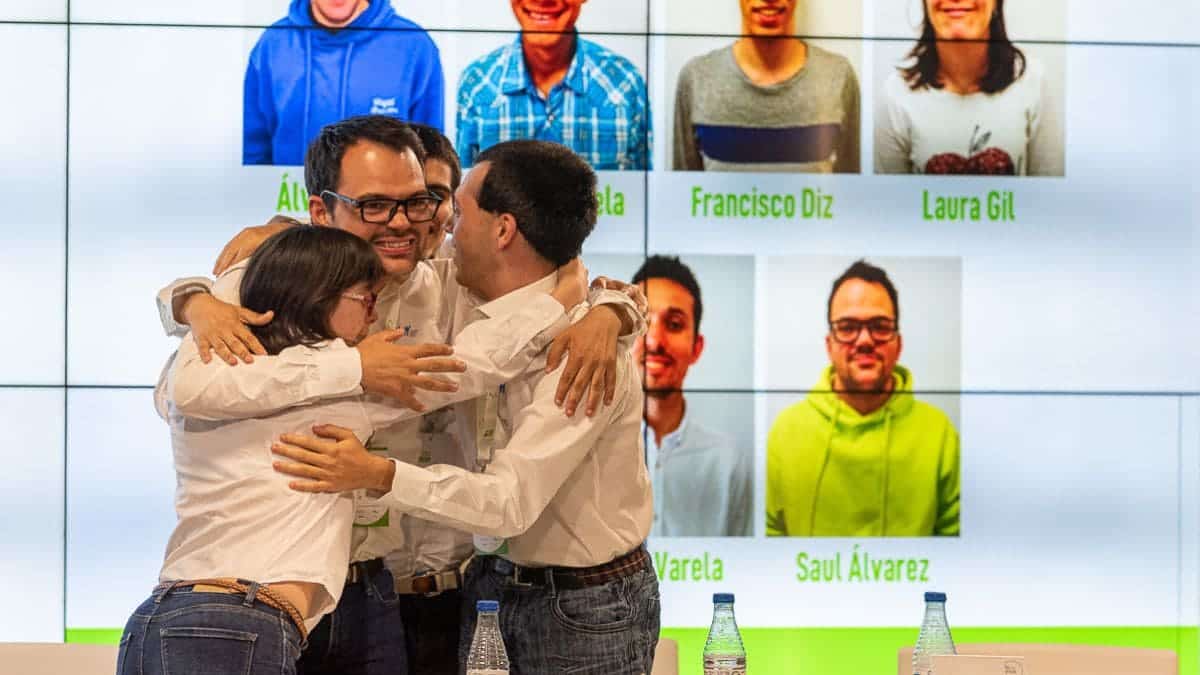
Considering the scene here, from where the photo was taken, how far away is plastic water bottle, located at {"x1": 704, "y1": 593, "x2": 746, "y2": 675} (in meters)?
2.39

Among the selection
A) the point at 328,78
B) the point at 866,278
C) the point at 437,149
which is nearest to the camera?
the point at 437,149

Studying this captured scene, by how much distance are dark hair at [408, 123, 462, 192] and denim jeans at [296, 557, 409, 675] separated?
0.91 metres

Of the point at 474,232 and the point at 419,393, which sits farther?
the point at 474,232

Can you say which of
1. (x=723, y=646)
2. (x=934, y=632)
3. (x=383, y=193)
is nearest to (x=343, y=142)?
(x=383, y=193)

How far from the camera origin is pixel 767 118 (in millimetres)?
4582

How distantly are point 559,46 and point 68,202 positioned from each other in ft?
5.26

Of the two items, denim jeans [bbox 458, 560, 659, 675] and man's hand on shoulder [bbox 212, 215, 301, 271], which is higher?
man's hand on shoulder [bbox 212, 215, 301, 271]

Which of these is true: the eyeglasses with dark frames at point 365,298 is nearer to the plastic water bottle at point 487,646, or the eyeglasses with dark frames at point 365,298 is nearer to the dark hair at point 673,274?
the plastic water bottle at point 487,646

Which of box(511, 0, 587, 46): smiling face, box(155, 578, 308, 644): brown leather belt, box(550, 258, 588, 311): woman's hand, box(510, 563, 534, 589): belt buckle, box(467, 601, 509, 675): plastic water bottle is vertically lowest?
box(467, 601, 509, 675): plastic water bottle

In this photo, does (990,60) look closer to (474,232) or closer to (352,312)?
(474,232)

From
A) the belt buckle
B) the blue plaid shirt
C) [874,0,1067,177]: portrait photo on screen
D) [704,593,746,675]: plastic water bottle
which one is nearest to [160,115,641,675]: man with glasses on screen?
the belt buckle

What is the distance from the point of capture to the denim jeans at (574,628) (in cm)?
255

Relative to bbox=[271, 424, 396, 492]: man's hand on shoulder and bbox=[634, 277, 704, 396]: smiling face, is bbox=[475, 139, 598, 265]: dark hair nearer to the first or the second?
bbox=[271, 424, 396, 492]: man's hand on shoulder

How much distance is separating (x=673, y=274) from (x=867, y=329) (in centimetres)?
65
